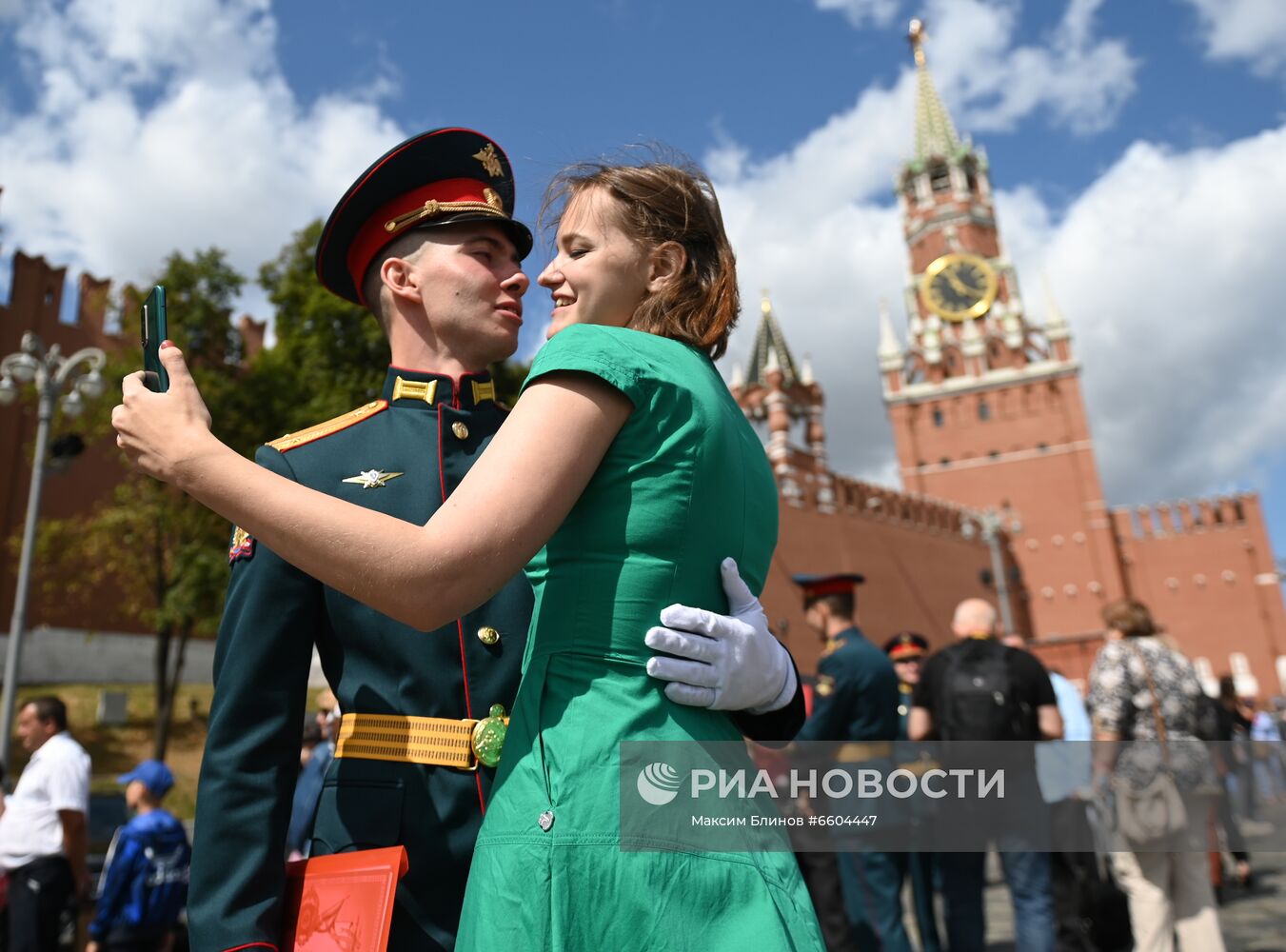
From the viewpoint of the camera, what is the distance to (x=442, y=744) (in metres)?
1.61

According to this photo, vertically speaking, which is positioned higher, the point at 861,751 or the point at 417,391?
the point at 417,391

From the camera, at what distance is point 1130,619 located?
500cm

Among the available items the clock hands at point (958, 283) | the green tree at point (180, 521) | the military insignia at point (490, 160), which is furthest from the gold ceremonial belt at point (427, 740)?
the clock hands at point (958, 283)

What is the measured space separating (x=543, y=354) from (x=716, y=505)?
28 centimetres

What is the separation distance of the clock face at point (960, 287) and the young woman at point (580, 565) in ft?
154

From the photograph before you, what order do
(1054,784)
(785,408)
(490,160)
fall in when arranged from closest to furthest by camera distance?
1. (490,160)
2. (1054,784)
3. (785,408)

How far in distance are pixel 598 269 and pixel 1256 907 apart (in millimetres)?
7459

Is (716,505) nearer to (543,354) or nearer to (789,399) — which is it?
(543,354)

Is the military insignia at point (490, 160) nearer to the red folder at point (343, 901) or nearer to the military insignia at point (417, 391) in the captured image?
the military insignia at point (417, 391)

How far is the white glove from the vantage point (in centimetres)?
120

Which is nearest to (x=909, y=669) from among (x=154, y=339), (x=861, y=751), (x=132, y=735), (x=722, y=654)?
(x=861, y=751)

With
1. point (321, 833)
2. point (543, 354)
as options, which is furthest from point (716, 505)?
point (321, 833)

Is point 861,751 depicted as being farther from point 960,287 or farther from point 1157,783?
point 960,287

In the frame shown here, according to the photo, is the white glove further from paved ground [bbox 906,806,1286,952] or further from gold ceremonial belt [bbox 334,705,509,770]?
paved ground [bbox 906,806,1286,952]
